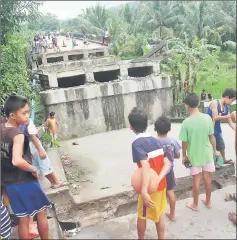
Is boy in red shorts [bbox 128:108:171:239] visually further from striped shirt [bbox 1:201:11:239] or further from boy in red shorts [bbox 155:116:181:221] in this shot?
striped shirt [bbox 1:201:11:239]

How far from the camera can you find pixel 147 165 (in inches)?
96.5

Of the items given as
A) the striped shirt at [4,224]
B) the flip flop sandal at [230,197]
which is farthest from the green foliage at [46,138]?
the flip flop sandal at [230,197]

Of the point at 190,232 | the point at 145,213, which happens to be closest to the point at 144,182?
the point at 145,213

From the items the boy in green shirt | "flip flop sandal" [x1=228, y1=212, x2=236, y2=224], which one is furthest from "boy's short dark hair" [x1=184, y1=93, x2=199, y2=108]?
"flip flop sandal" [x1=228, y1=212, x2=236, y2=224]

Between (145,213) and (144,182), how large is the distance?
12.3 inches

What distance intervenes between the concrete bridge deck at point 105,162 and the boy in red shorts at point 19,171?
6.81 ft

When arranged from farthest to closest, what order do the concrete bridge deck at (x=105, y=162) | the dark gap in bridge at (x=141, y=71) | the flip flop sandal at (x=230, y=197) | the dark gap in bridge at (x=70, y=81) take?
the dark gap in bridge at (x=70, y=81)
the dark gap in bridge at (x=141, y=71)
the concrete bridge deck at (x=105, y=162)
the flip flop sandal at (x=230, y=197)

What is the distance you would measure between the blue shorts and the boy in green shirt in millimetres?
1497

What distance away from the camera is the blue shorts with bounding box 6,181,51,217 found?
8.52ft

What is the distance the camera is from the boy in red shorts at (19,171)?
2502 millimetres

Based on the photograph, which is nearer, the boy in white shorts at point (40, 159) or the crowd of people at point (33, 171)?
the crowd of people at point (33, 171)

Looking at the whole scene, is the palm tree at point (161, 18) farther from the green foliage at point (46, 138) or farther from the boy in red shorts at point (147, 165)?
the boy in red shorts at point (147, 165)

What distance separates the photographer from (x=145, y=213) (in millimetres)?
2580

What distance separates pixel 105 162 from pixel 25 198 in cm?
417
